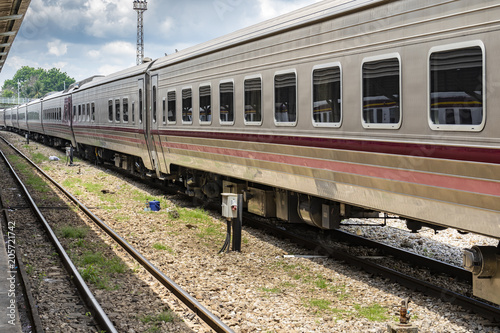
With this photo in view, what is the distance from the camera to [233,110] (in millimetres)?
10930

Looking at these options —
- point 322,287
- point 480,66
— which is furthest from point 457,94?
point 322,287

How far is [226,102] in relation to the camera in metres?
11.2

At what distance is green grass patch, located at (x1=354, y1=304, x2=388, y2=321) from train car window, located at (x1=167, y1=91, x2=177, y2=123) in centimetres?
844

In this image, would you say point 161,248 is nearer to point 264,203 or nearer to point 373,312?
point 264,203

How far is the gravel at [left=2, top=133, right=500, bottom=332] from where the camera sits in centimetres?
653

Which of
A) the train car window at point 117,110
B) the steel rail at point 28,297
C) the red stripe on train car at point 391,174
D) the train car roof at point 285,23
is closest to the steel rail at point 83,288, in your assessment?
the steel rail at point 28,297

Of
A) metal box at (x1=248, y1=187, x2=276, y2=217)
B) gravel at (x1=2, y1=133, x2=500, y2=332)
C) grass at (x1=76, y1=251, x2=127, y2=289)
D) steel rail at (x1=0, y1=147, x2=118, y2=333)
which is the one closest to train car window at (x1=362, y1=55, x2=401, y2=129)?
gravel at (x1=2, y1=133, x2=500, y2=332)

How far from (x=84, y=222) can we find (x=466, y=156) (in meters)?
9.55

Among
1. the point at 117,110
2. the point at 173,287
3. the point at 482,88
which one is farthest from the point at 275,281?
the point at 117,110

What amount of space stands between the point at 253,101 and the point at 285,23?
5.32 ft

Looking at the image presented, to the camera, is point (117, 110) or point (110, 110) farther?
point (110, 110)

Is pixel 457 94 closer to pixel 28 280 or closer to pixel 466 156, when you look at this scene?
pixel 466 156

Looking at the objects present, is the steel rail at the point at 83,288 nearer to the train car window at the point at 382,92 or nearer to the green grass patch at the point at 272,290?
the green grass patch at the point at 272,290

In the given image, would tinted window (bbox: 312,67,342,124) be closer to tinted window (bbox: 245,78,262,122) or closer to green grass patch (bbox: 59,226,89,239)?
tinted window (bbox: 245,78,262,122)
